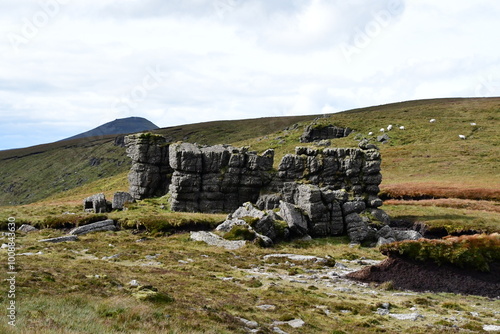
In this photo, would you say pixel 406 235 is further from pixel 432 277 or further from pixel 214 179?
pixel 214 179

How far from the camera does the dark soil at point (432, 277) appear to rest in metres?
28.1

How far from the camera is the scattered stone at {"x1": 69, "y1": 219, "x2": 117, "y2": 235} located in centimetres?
4760

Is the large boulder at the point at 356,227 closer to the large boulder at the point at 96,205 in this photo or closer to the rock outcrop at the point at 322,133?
the large boulder at the point at 96,205

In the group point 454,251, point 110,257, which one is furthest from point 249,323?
point 110,257

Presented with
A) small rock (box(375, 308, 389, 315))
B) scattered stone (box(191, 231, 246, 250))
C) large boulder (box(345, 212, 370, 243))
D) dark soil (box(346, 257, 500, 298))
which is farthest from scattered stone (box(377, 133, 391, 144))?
small rock (box(375, 308, 389, 315))

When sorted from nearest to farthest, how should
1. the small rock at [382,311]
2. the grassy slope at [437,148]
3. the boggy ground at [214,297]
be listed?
the boggy ground at [214,297], the small rock at [382,311], the grassy slope at [437,148]

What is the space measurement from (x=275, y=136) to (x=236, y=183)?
93.6 m

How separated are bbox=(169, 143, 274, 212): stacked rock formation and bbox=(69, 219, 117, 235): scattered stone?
10847 mm

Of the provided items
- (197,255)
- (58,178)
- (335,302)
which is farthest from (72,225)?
(58,178)

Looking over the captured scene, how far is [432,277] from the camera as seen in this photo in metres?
29.2

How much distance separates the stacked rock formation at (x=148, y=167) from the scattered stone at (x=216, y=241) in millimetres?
24496

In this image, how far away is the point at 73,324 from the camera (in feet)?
45.3

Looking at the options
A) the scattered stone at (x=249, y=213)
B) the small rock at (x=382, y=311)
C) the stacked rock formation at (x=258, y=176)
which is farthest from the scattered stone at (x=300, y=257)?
the stacked rock formation at (x=258, y=176)

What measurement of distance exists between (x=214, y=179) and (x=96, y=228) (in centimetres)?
1839
